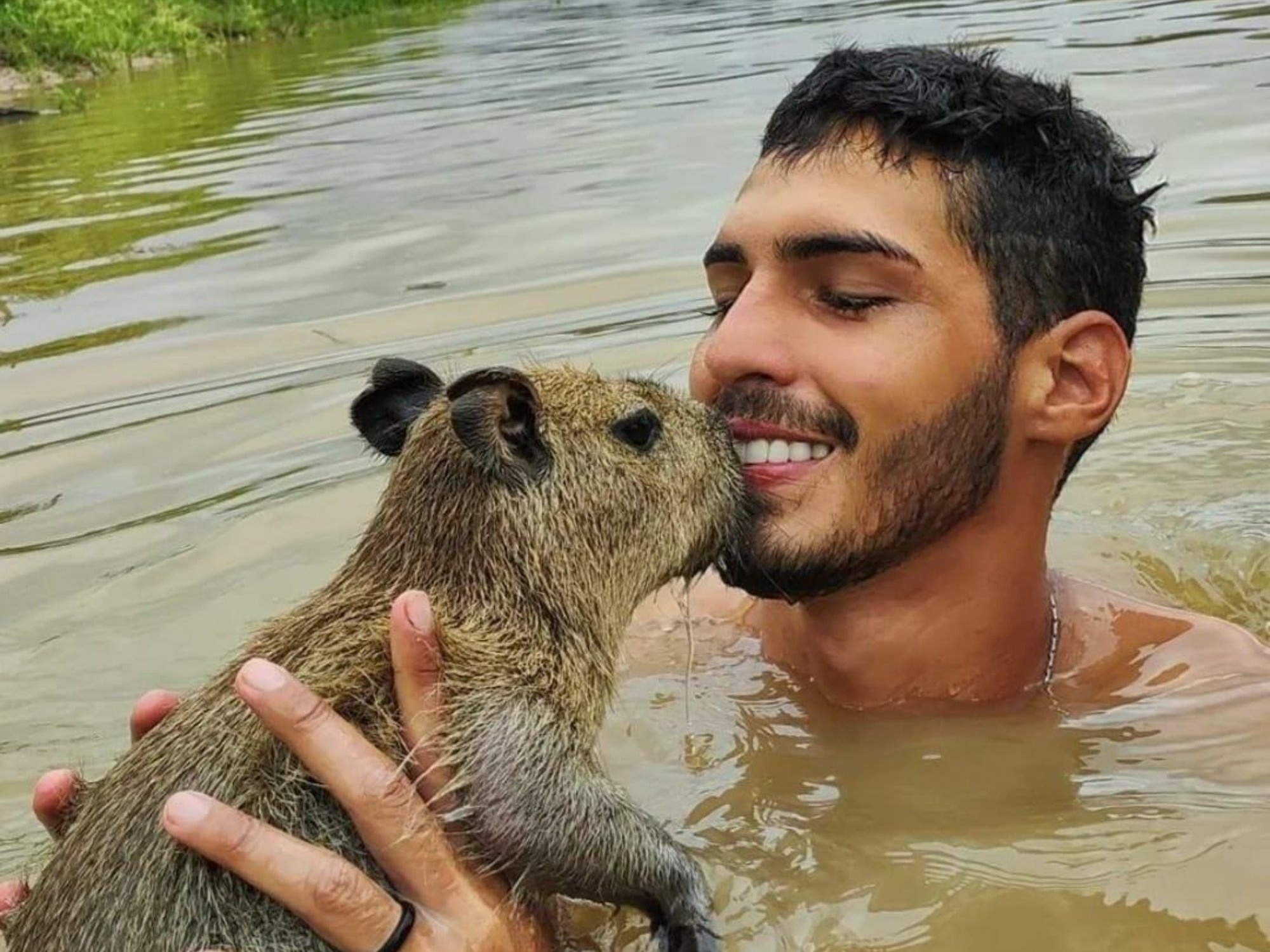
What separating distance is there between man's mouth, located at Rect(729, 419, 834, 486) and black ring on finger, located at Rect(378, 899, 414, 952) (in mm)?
1090

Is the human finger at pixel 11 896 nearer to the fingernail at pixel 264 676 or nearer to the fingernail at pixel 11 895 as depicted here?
the fingernail at pixel 11 895

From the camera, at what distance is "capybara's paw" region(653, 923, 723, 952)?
8.72 ft

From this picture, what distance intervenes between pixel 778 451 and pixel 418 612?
0.93m

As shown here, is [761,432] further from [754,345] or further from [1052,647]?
[1052,647]

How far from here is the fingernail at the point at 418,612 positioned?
255 centimetres

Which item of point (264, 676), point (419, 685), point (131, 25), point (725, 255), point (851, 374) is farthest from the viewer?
point (131, 25)

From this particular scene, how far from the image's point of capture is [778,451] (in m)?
3.19

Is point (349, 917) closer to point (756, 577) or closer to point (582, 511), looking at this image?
point (582, 511)

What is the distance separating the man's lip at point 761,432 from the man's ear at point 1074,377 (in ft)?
1.69

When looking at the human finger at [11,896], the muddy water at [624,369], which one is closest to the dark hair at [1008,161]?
the muddy water at [624,369]

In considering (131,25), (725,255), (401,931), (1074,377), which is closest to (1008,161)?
(1074,377)

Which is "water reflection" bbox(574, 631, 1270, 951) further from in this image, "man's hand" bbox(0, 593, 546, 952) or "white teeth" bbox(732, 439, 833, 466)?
"white teeth" bbox(732, 439, 833, 466)

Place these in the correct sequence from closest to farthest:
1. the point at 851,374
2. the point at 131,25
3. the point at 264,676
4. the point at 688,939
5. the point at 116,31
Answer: the point at 264,676, the point at 688,939, the point at 851,374, the point at 116,31, the point at 131,25

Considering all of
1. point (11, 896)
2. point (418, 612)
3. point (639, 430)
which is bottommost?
point (11, 896)
